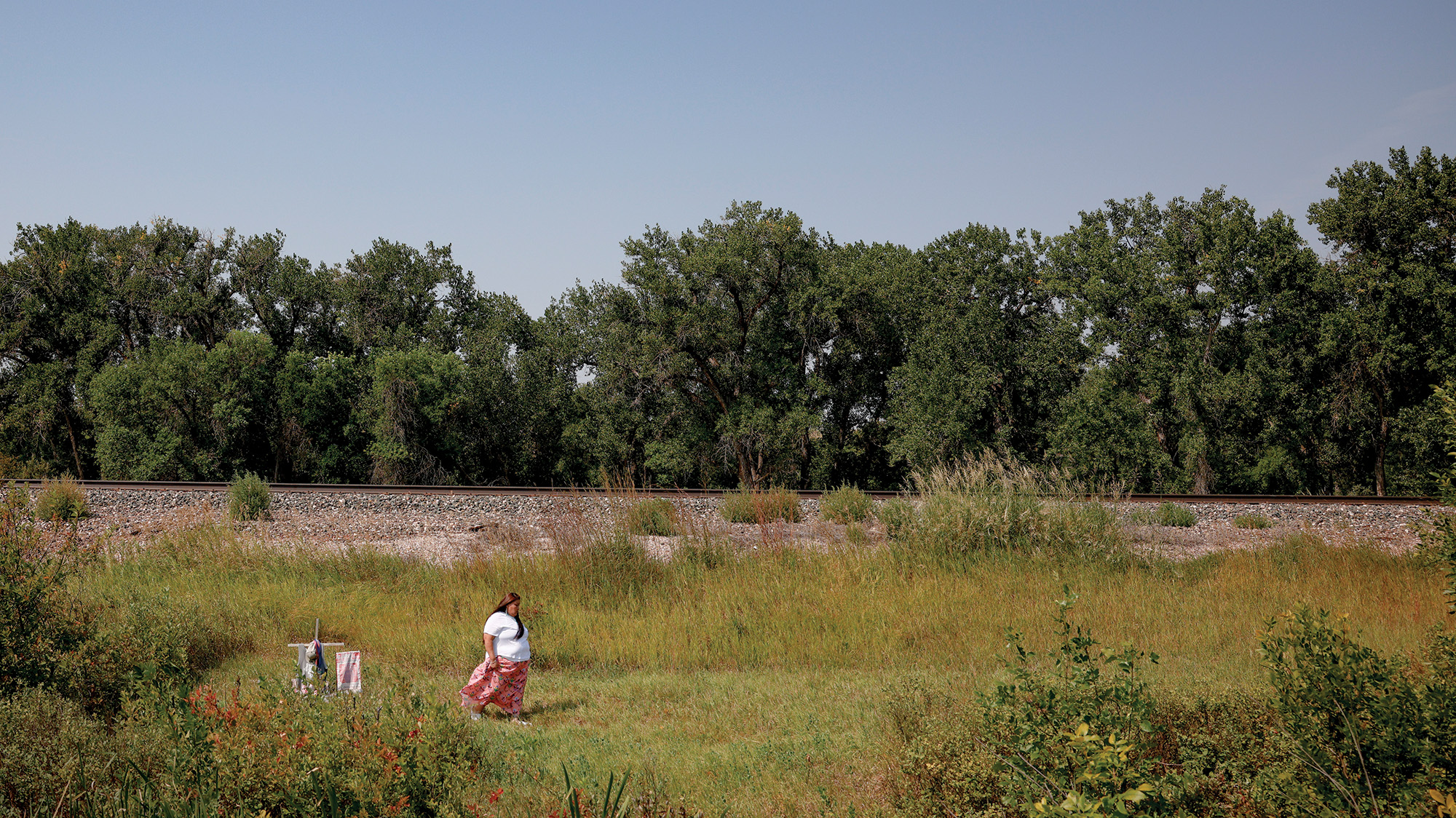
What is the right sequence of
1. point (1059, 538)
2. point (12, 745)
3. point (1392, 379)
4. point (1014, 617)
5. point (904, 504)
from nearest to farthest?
point (12, 745), point (1014, 617), point (1059, 538), point (904, 504), point (1392, 379)

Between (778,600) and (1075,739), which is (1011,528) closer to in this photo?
(778,600)

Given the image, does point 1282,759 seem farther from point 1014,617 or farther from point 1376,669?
point 1014,617

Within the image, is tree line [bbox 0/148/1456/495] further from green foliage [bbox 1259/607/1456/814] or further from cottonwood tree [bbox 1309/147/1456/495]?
green foliage [bbox 1259/607/1456/814]

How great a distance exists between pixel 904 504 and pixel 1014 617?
12.1ft

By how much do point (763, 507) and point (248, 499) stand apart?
9310mm

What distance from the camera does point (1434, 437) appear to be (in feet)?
80.8

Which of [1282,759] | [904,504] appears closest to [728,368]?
[904,504]

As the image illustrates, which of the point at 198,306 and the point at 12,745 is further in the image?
the point at 198,306

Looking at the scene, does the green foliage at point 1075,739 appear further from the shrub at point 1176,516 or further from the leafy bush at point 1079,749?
the shrub at point 1176,516

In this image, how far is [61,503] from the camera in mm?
15344

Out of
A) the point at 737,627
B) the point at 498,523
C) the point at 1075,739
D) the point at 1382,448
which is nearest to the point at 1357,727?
the point at 1075,739

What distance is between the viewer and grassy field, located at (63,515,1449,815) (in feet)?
18.1

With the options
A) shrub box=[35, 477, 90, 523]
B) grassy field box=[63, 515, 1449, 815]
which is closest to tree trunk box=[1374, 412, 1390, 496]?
grassy field box=[63, 515, 1449, 815]

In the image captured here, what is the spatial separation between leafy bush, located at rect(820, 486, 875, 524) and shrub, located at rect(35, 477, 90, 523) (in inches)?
503
